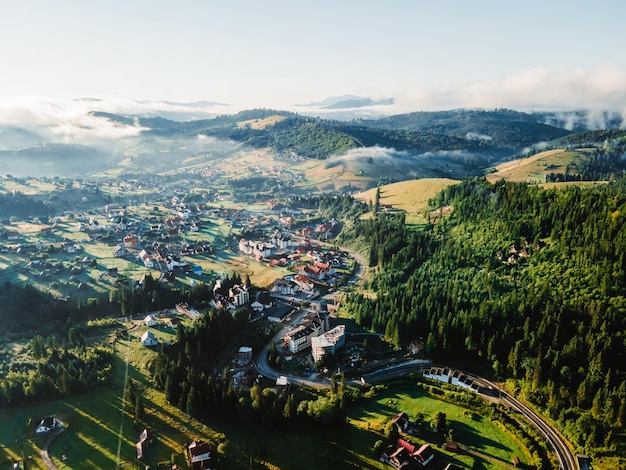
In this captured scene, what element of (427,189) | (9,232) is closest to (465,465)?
(427,189)

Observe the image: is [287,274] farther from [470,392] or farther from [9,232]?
[9,232]

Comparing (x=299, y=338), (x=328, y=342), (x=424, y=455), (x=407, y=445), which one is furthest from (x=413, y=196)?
(x=424, y=455)

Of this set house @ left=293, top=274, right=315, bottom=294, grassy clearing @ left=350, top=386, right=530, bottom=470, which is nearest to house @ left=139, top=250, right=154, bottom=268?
house @ left=293, top=274, right=315, bottom=294

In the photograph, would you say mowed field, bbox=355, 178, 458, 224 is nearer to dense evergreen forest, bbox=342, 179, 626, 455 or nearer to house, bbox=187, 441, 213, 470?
dense evergreen forest, bbox=342, 179, 626, 455

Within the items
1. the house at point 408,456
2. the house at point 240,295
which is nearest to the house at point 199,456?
the house at point 408,456

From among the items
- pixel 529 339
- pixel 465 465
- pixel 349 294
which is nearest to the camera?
pixel 465 465

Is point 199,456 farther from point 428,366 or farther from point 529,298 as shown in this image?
point 529,298
